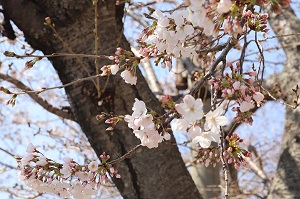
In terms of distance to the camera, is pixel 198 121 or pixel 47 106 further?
pixel 47 106

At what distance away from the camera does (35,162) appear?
4.22 ft

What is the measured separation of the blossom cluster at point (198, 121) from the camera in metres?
0.97

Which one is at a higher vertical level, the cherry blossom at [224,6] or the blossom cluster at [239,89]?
the cherry blossom at [224,6]

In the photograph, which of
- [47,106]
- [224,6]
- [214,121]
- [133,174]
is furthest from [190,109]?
[47,106]

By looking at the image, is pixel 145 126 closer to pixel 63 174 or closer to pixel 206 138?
pixel 206 138

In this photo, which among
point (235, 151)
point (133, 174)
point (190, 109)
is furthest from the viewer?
point (133, 174)

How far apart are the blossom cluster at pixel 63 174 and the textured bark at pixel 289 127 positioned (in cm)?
130

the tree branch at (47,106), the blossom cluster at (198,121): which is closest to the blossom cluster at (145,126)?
the blossom cluster at (198,121)

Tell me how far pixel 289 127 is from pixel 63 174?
63.9 inches

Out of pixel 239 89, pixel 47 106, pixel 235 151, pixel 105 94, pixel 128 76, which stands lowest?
pixel 235 151

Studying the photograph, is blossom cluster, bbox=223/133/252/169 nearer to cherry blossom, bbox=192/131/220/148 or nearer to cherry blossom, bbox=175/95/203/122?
cherry blossom, bbox=192/131/220/148

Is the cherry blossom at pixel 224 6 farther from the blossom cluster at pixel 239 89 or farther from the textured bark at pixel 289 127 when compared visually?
the textured bark at pixel 289 127

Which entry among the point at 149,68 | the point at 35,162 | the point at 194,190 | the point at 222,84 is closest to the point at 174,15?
the point at 222,84

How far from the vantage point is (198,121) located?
1.06m
